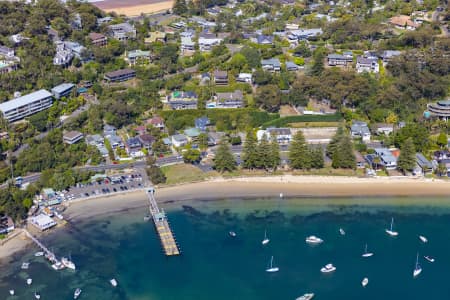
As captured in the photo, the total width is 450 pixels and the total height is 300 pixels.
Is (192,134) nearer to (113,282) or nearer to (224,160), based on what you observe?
(224,160)

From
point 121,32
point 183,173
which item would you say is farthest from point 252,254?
point 121,32

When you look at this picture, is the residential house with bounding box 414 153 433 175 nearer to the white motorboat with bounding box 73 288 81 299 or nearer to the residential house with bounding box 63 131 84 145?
the white motorboat with bounding box 73 288 81 299

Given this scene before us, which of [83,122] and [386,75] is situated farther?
[386,75]

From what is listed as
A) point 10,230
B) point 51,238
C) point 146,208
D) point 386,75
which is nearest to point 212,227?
point 146,208

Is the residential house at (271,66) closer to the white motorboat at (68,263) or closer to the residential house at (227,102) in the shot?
the residential house at (227,102)

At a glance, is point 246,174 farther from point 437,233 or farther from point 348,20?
point 348,20

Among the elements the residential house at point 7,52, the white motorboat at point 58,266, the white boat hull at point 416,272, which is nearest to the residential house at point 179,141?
the white motorboat at point 58,266

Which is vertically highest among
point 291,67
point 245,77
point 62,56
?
point 62,56
